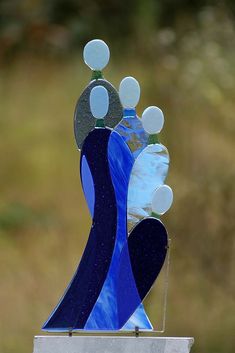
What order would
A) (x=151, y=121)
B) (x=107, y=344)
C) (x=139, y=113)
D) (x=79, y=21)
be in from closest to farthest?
(x=107, y=344)
(x=151, y=121)
(x=139, y=113)
(x=79, y=21)

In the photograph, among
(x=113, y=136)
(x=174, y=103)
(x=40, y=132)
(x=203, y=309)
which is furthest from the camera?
(x=40, y=132)

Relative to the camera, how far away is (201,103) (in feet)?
16.3

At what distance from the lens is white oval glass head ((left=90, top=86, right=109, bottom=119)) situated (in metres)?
2.45

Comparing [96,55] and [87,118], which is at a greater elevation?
[96,55]

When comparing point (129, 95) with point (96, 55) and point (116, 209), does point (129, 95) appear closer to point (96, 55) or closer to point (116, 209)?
point (96, 55)

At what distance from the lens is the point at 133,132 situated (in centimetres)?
247

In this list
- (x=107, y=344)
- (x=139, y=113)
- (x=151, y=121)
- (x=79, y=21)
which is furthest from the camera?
(x=79, y=21)

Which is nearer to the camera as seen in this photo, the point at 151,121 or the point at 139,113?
the point at 151,121

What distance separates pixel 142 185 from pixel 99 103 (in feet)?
0.66

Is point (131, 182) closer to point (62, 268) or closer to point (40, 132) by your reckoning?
point (62, 268)

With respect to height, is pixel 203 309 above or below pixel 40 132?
below

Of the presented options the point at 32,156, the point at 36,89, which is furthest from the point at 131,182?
the point at 36,89

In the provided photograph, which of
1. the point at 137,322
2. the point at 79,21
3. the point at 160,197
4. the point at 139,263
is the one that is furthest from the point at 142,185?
the point at 79,21

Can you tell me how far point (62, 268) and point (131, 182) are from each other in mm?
2351
